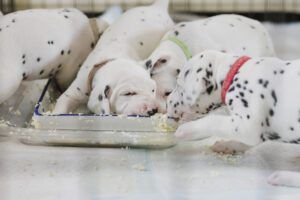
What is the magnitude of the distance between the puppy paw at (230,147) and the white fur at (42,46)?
0.89 m

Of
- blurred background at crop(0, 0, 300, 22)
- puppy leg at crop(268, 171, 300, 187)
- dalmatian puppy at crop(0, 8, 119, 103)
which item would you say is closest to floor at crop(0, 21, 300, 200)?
puppy leg at crop(268, 171, 300, 187)

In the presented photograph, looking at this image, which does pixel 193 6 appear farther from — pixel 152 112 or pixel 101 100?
pixel 152 112

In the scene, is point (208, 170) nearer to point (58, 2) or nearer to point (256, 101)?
point (256, 101)

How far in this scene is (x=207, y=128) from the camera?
76.4 inches

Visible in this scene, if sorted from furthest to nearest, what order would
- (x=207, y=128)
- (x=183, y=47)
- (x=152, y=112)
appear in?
1. (x=183, y=47)
2. (x=152, y=112)
3. (x=207, y=128)

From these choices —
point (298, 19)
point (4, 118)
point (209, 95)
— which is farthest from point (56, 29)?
point (298, 19)

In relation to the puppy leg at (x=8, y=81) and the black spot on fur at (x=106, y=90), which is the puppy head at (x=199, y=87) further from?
the puppy leg at (x=8, y=81)

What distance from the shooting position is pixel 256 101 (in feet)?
6.29

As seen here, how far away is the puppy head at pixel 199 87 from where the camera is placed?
2.03m

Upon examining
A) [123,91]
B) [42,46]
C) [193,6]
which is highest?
[42,46]

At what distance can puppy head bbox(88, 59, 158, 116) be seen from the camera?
2.35m

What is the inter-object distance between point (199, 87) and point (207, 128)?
0.16 metres

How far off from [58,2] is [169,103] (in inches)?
92.2

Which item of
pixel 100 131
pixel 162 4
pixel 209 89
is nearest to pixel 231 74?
pixel 209 89
